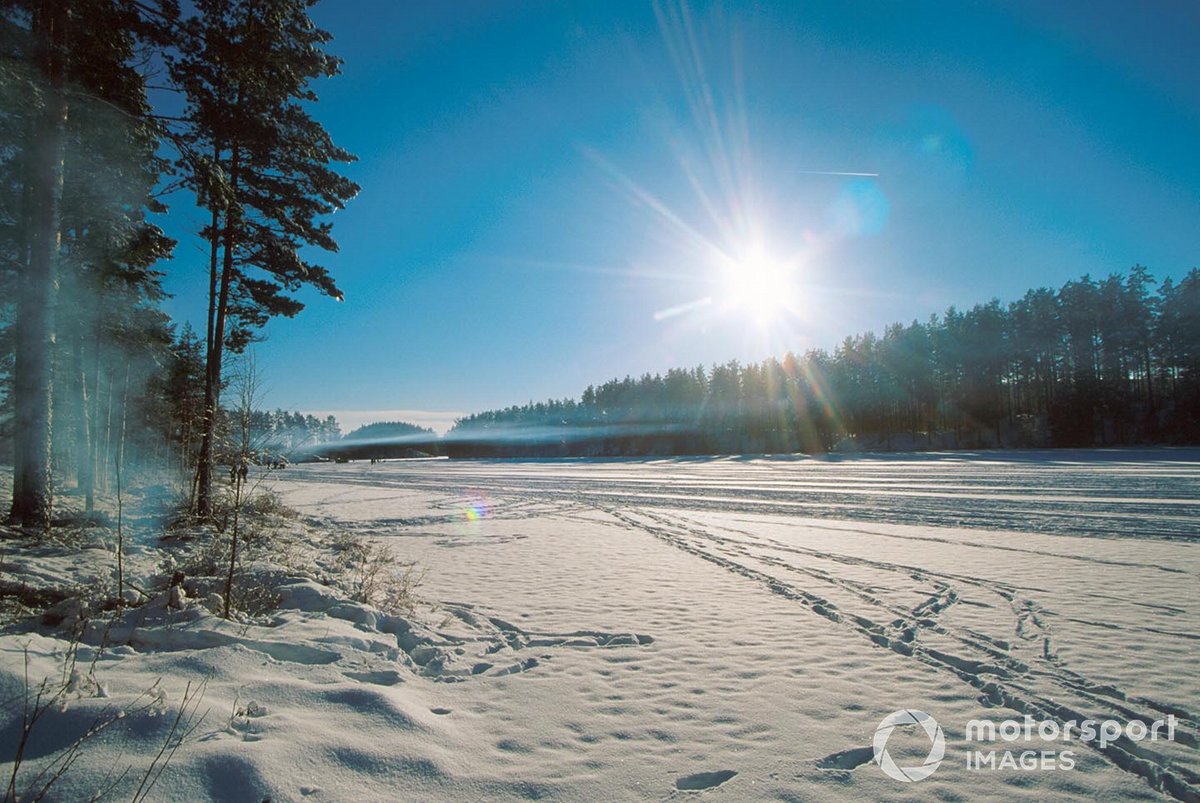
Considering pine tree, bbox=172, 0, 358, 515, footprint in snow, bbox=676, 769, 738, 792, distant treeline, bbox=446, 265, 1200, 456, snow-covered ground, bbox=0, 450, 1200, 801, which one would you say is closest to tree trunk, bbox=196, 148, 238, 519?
pine tree, bbox=172, 0, 358, 515

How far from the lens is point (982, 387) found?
56.6 metres

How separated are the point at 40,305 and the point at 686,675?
1194cm

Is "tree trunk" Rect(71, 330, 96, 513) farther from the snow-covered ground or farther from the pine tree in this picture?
the snow-covered ground

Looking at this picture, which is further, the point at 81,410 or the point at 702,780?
the point at 81,410

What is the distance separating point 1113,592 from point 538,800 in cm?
793

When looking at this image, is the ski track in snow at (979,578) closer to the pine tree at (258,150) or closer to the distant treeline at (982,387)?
the pine tree at (258,150)

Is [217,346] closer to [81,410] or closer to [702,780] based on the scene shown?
[81,410]

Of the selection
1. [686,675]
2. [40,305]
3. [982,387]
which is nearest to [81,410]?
[40,305]

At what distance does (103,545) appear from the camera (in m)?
8.38

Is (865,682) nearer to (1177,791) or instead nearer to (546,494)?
(1177,791)

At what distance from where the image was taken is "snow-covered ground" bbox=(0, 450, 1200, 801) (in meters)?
3.05

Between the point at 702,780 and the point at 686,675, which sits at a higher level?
the point at 702,780

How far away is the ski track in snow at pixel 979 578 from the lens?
13.1 feet

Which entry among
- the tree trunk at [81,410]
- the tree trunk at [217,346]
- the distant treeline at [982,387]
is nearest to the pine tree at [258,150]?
the tree trunk at [217,346]
